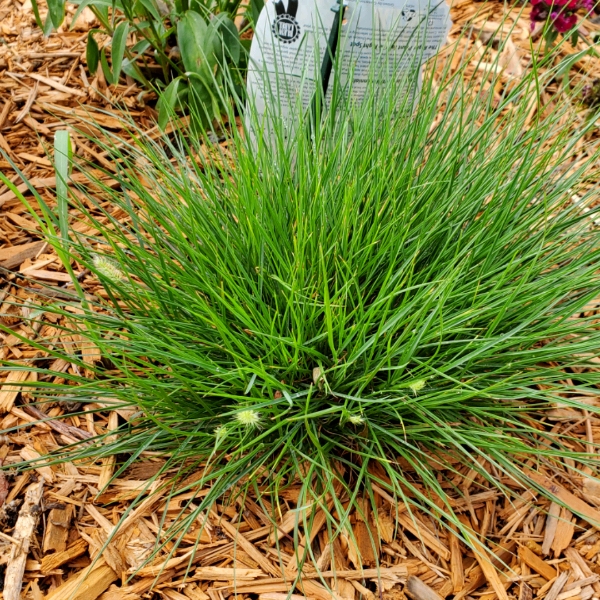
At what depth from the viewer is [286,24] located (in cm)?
174

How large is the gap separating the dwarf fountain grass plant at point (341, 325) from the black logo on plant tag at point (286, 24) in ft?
1.42

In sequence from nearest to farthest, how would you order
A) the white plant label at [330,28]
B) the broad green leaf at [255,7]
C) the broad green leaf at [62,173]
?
the broad green leaf at [62,173] < the white plant label at [330,28] < the broad green leaf at [255,7]

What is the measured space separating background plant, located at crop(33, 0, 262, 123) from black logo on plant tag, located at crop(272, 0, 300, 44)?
158 millimetres

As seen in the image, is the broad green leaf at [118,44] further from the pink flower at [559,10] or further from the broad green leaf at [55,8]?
the pink flower at [559,10]

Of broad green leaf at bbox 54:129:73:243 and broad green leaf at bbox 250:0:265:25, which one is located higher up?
broad green leaf at bbox 250:0:265:25

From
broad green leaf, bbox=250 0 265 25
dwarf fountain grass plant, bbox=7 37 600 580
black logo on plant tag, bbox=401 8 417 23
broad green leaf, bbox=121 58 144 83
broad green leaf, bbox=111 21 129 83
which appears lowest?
dwarf fountain grass plant, bbox=7 37 600 580

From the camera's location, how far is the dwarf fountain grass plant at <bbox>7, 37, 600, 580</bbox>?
1.17 meters

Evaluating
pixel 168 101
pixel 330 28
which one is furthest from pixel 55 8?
pixel 330 28

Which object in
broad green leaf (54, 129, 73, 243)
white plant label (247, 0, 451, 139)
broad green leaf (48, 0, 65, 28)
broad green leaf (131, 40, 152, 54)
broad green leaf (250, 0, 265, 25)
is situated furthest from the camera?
broad green leaf (131, 40, 152, 54)

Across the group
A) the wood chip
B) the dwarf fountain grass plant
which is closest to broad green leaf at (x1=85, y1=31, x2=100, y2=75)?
the dwarf fountain grass plant

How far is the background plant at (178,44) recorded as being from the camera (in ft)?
6.24

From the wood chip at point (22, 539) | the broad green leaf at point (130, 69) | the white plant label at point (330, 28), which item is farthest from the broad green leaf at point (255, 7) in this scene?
the wood chip at point (22, 539)

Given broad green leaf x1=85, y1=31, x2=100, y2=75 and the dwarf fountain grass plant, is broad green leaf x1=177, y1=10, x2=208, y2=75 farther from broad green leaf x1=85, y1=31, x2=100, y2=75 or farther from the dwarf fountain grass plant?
the dwarf fountain grass plant

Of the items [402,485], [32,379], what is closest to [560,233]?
[402,485]
